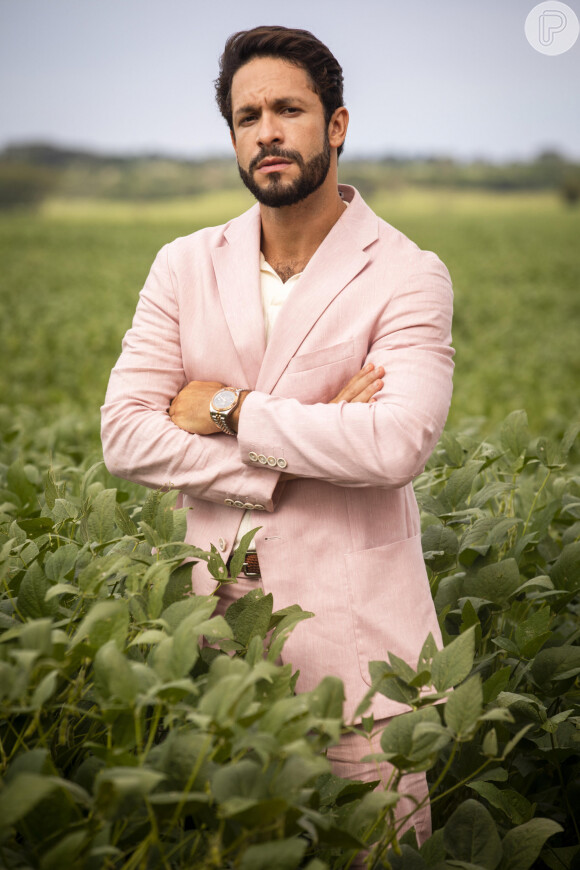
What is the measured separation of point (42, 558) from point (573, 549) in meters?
1.29

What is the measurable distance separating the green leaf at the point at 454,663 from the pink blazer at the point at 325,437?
1.46 ft

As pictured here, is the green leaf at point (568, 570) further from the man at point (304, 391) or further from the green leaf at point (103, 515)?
the green leaf at point (103, 515)

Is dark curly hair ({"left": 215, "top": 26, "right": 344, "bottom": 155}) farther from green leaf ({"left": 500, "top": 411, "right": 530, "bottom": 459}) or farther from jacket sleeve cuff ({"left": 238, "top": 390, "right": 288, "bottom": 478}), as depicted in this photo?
green leaf ({"left": 500, "top": 411, "right": 530, "bottom": 459})

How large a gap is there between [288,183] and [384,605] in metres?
0.92

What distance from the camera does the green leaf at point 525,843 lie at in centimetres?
139

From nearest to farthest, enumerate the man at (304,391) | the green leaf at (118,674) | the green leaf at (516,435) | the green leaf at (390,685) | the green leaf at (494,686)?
1. the green leaf at (118,674)
2. the green leaf at (390,685)
3. the green leaf at (494,686)
4. the man at (304,391)
5. the green leaf at (516,435)

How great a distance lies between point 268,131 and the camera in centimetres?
184

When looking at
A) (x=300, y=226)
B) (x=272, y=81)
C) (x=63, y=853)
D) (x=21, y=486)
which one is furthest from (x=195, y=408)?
(x=63, y=853)

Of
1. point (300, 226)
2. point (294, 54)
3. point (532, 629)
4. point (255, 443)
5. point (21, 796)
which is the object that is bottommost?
point (532, 629)

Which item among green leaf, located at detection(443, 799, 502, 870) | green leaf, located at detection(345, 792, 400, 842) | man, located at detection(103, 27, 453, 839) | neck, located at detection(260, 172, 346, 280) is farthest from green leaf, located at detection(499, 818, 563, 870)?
neck, located at detection(260, 172, 346, 280)

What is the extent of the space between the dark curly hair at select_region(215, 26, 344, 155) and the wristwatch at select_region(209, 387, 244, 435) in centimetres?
67

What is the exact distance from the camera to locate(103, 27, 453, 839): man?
1.71 m

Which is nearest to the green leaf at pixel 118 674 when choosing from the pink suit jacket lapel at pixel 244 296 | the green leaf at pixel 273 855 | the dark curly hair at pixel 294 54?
the green leaf at pixel 273 855

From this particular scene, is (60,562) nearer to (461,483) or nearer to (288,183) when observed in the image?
(288,183)
